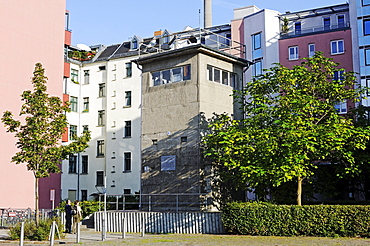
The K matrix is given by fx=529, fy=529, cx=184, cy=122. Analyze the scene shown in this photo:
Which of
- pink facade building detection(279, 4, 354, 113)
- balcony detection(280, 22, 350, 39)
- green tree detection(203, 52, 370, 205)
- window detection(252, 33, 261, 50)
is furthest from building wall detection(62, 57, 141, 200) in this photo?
green tree detection(203, 52, 370, 205)

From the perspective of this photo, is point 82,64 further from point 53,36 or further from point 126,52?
point 53,36

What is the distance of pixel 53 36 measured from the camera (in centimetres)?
3769

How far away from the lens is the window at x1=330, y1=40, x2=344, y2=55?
155ft

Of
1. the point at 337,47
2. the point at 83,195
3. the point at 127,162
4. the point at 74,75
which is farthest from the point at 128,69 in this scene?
the point at 337,47

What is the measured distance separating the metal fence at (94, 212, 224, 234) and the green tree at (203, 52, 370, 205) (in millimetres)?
2263

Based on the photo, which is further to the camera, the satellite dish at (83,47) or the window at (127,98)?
the satellite dish at (83,47)

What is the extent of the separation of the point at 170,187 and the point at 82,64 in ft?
108

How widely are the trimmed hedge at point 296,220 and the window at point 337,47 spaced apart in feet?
94.2

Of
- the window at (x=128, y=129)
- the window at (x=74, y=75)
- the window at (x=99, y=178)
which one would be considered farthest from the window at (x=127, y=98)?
the window at (x=99, y=178)

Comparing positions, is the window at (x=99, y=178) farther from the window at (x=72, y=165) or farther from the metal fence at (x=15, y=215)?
the metal fence at (x=15, y=215)

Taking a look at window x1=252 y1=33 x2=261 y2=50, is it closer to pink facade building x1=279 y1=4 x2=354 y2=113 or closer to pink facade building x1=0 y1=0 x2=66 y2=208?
pink facade building x1=279 y1=4 x2=354 y2=113

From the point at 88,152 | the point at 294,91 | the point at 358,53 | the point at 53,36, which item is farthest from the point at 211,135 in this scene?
the point at 88,152

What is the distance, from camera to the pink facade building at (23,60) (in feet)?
109

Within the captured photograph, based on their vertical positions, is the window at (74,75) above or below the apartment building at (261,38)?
below
